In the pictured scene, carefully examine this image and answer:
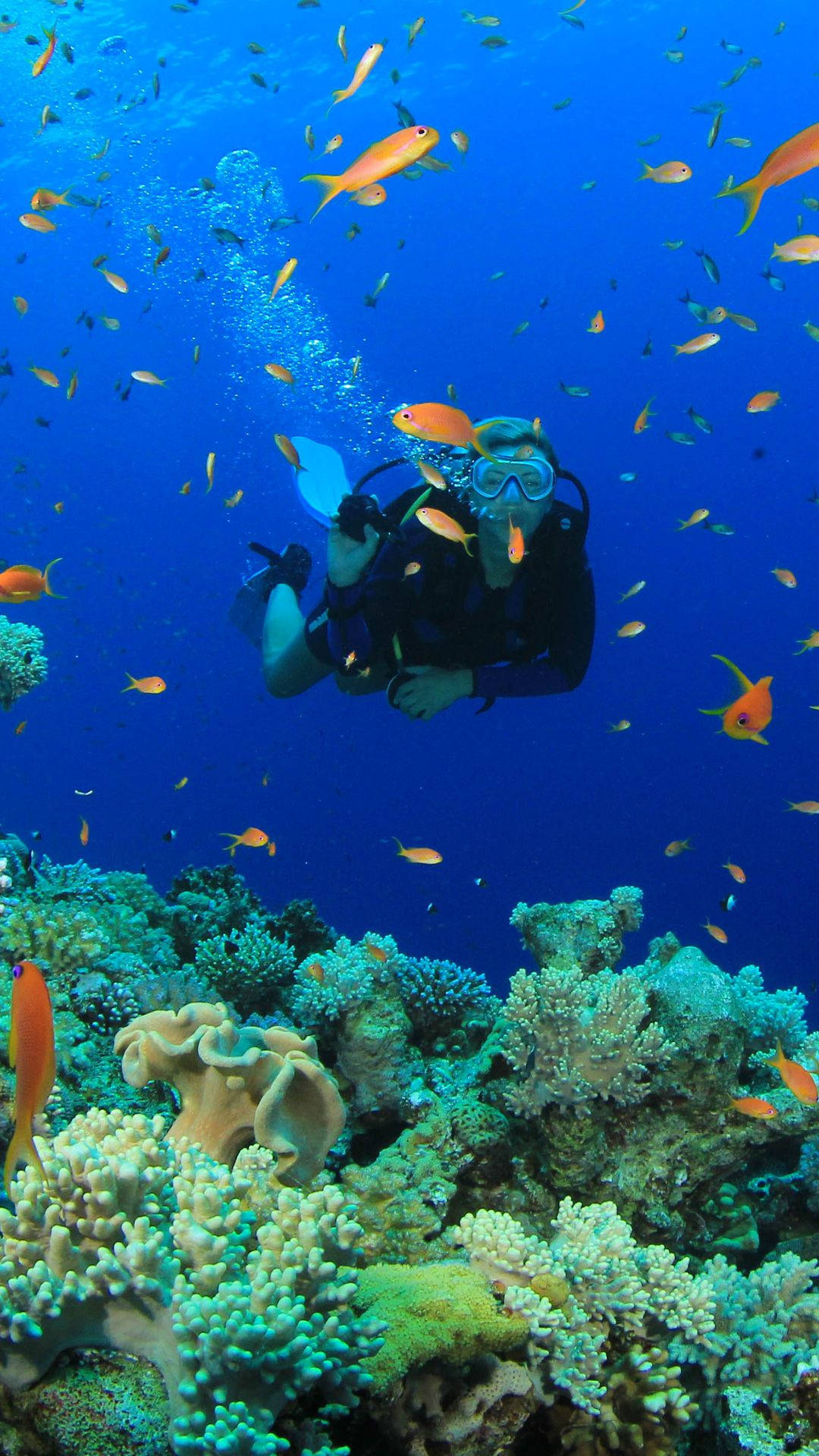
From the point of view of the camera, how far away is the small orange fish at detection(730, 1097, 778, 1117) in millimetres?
3758

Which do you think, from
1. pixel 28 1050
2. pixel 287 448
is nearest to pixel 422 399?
pixel 287 448

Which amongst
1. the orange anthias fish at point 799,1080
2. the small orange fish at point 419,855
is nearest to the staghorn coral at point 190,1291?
the orange anthias fish at point 799,1080

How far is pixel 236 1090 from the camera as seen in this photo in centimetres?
295

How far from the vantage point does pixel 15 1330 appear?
1868 mm

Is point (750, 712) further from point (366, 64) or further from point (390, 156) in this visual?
point (366, 64)

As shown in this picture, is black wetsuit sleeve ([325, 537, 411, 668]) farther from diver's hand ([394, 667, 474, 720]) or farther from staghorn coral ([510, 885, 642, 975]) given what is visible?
staghorn coral ([510, 885, 642, 975])

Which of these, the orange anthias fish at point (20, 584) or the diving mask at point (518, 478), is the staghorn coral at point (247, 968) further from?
the diving mask at point (518, 478)

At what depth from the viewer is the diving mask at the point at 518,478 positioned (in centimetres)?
570

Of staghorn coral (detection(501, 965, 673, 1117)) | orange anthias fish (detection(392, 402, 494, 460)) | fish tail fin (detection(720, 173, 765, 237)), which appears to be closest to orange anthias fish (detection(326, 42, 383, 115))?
orange anthias fish (detection(392, 402, 494, 460))

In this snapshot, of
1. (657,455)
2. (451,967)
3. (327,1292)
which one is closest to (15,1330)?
(327,1292)

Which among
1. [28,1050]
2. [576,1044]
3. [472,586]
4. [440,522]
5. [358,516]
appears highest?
[28,1050]

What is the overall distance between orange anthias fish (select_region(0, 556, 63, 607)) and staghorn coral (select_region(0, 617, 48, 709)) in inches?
53.0

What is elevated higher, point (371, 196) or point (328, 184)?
point (328, 184)

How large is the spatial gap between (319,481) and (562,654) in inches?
174
